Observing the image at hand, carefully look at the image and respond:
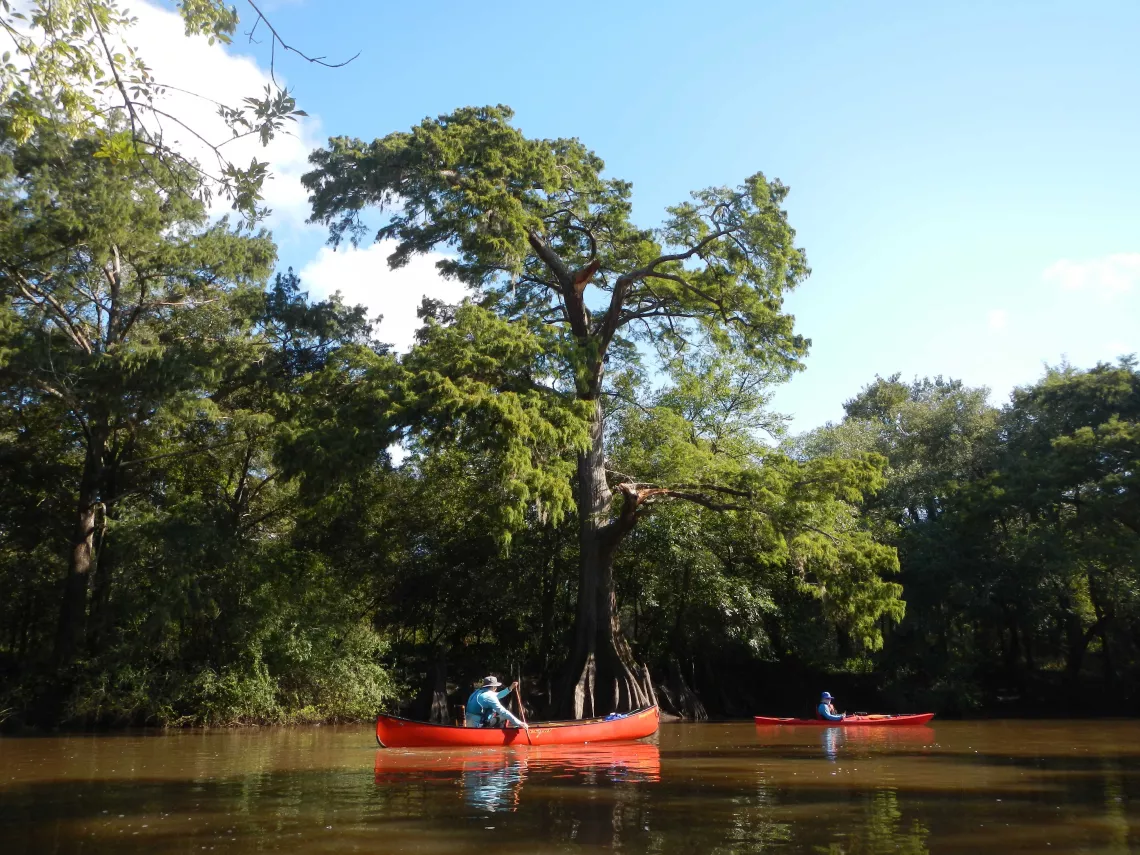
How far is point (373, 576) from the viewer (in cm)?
2692

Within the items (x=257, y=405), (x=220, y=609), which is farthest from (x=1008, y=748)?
(x=257, y=405)

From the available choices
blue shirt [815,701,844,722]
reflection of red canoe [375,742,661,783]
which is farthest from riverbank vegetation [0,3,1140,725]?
reflection of red canoe [375,742,661,783]

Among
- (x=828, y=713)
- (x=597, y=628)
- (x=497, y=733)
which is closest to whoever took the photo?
(x=497, y=733)

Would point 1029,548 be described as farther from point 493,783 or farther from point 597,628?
point 493,783

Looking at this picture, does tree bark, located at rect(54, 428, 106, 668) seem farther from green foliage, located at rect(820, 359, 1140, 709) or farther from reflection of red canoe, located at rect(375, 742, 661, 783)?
green foliage, located at rect(820, 359, 1140, 709)

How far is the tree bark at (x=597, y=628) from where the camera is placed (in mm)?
→ 20875

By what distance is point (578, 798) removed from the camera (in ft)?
29.2

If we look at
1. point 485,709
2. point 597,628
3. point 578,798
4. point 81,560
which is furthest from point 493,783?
point 81,560

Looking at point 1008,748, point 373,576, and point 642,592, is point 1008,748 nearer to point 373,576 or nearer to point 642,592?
point 642,592

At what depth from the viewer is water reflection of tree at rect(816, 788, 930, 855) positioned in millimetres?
6237

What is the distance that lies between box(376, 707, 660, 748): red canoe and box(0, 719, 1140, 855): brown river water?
216 millimetres

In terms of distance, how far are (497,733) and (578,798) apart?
237 inches

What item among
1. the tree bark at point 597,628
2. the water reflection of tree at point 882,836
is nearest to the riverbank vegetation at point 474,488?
the tree bark at point 597,628

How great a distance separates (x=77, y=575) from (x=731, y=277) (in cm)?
1814
